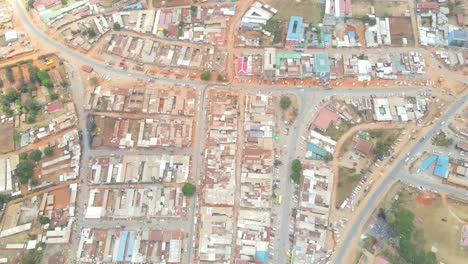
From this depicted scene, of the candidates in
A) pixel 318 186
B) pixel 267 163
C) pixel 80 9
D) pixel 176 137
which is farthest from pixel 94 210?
pixel 80 9

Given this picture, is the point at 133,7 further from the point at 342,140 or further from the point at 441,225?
the point at 441,225

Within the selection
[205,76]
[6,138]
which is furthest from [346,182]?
[6,138]

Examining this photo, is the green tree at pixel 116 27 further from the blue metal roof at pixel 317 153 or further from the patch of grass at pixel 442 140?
the patch of grass at pixel 442 140

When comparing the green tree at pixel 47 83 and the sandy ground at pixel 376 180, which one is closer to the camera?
the sandy ground at pixel 376 180

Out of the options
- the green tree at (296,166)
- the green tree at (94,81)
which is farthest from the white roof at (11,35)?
the green tree at (296,166)

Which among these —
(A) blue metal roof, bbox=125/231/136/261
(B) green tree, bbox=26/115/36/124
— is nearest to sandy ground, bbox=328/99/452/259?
(A) blue metal roof, bbox=125/231/136/261
